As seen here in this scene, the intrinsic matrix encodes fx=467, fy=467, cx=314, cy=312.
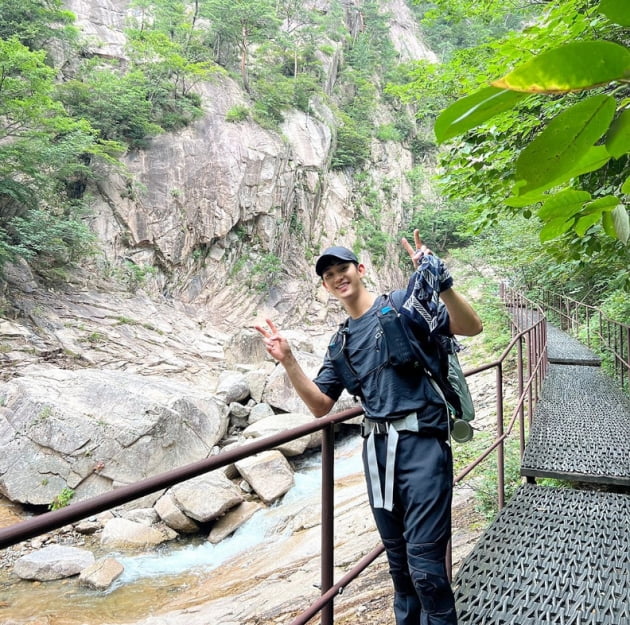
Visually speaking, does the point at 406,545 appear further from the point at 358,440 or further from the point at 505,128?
the point at 358,440

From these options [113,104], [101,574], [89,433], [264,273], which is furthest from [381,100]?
[101,574]

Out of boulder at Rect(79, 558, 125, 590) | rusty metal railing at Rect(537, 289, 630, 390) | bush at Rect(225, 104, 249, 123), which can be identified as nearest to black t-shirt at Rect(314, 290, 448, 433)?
rusty metal railing at Rect(537, 289, 630, 390)

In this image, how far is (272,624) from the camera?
368 centimetres

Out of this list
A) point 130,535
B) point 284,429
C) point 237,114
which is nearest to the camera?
point 130,535

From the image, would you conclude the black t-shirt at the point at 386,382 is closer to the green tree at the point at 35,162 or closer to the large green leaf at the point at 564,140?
the large green leaf at the point at 564,140

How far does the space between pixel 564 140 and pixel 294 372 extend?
1566mm

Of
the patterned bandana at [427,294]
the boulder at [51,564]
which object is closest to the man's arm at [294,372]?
the patterned bandana at [427,294]

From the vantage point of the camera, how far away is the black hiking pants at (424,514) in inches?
64.0

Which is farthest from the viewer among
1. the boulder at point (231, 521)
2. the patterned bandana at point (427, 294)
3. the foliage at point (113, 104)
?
the foliage at point (113, 104)

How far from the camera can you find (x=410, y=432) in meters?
1.69

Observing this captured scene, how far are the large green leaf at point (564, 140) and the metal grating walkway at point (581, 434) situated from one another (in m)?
3.57

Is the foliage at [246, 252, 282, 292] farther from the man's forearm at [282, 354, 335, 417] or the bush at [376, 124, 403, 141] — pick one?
the man's forearm at [282, 354, 335, 417]

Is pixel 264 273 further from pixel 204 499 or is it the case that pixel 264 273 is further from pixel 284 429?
pixel 204 499

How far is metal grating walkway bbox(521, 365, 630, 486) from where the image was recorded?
11.0 ft
